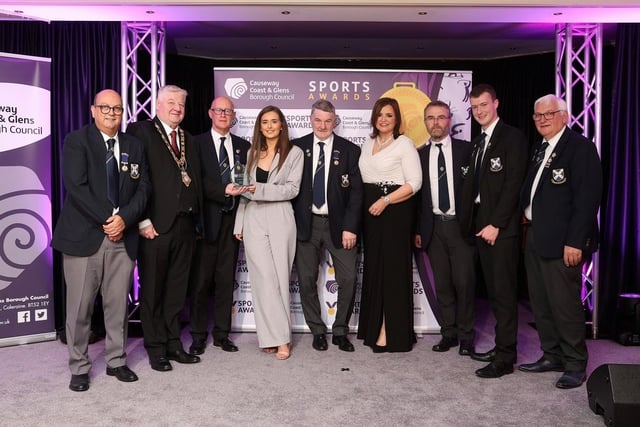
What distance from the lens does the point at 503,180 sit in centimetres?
379

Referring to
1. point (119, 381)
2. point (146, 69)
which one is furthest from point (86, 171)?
point (146, 69)

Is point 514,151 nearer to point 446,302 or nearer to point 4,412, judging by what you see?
point 446,302

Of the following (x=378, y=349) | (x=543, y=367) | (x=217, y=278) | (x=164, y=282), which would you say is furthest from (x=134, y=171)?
(x=543, y=367)

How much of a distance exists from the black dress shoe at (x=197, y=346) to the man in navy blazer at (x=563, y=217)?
2216 millimetres

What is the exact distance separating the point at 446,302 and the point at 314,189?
1.21 metres

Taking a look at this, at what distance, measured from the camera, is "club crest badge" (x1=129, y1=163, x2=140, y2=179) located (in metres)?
3.58

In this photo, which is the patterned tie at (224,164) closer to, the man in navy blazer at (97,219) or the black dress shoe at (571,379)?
the man in navy blazer at (97,219)

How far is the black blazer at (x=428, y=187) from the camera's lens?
4223 millimetres

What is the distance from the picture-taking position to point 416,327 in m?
4.82

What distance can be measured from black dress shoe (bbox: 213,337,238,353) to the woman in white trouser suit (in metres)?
0.22

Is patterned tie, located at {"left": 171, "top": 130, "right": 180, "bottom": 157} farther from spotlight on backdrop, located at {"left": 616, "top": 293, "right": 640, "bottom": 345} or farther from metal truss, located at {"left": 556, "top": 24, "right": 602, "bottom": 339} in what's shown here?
spotlight on backdrop, located at {"left": 616, "top": 293, "right": 640, "bottom": 345}

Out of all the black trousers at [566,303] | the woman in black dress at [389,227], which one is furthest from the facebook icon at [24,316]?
the black trousers at [566,303]

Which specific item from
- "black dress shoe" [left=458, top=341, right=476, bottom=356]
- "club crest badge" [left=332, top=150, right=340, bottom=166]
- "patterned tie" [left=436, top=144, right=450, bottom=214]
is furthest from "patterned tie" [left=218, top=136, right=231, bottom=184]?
"black dress shoe" [left=458, top=341, right=476, bottom=356]

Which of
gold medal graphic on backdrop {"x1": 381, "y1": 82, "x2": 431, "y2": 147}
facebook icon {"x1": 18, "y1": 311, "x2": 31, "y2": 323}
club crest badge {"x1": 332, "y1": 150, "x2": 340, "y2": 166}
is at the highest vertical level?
gold medal graphic on backdrop {"x1": 381, "y1": 82, "x2": 431, "y2": 147}
